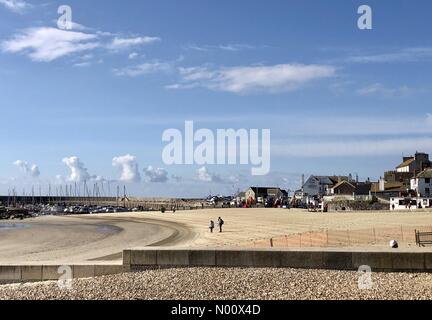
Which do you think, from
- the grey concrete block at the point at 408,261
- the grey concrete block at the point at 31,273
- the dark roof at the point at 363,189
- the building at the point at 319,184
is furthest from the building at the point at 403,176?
the grey concrete block at the point at 31,273

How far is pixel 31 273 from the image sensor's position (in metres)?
14.7

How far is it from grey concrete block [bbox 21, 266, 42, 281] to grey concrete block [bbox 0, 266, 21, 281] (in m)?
0.19

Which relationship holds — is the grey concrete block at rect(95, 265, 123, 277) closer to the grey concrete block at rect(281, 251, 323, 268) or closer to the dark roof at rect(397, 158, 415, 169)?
the grey concrete block at rect(281, 251, 323, 268)

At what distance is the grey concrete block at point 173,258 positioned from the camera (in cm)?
1378

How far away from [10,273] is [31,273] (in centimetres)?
65

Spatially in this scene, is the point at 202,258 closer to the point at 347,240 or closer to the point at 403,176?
the point at 347,240

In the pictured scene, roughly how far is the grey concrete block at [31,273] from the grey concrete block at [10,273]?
0.19 m

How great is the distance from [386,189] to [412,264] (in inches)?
4180

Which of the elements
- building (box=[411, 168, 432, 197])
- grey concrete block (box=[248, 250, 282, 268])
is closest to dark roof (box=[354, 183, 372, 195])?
building (box=[411, 168, 432, 197])

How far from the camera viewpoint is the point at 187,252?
13.8m

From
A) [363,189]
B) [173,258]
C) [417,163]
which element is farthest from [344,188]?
[173,258]
